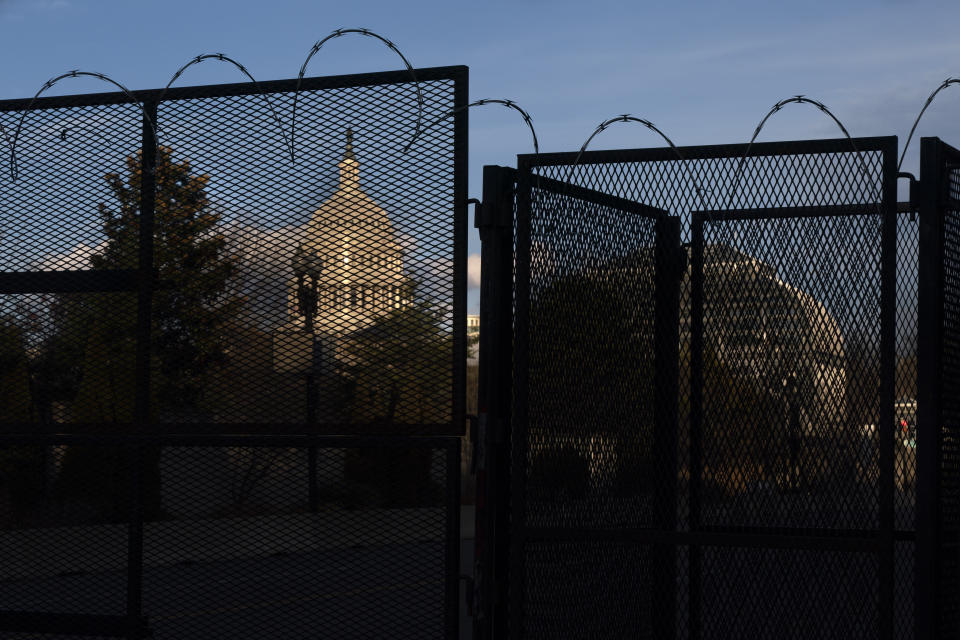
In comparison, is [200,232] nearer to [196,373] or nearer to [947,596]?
[196,373]

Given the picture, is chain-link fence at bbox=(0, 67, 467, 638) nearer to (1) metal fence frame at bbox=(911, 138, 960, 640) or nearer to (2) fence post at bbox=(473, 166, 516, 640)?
(2) fence post at bbox=(473, 166, 516, 640)

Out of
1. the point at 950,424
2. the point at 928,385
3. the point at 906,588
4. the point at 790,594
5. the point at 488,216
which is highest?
the point at 488,216

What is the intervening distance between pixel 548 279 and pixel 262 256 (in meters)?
1.40

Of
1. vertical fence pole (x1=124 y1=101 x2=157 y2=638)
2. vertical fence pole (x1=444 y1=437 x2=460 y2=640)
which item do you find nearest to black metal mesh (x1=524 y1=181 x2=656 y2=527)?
vertical fence pole (x1=444 y1=437 x2=460 y2=640)

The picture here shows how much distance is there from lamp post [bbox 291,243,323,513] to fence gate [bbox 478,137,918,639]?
844 millimetres

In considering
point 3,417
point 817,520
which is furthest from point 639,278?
point 3,417

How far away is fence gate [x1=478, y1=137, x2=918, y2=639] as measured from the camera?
516 cm

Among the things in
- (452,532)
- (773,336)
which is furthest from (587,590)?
(773,336)

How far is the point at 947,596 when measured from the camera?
5125 mm

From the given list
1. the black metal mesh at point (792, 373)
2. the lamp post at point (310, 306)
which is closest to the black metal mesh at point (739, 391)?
the black metal mesh at point (792, 373)

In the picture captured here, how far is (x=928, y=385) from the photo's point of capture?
4977 mm

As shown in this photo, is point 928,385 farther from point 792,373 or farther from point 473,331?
point 473,331

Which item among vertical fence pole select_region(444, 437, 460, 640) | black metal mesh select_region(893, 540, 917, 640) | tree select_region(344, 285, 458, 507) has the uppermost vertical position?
tree select_region(344, 285, 458, 507)

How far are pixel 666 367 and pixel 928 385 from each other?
48.5 inches
